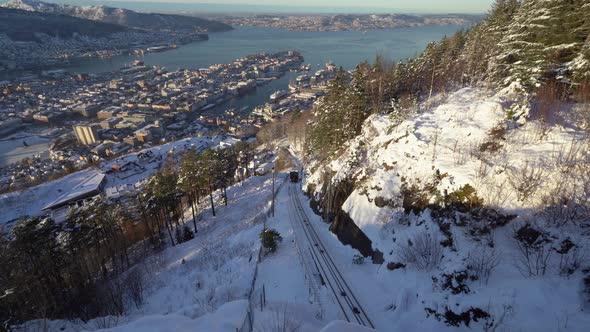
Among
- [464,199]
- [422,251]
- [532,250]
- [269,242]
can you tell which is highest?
[464,199]

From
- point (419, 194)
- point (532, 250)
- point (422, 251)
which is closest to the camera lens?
point (532, 250)

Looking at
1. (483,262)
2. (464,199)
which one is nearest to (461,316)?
(483,262)

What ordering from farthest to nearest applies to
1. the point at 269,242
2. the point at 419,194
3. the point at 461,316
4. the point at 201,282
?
the point at 269,242, the point at 201,282, the point at 419,194, the point at 461,316

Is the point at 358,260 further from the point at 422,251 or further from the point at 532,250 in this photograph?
the point at 532,250

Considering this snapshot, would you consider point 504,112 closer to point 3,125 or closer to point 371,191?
point 371,191

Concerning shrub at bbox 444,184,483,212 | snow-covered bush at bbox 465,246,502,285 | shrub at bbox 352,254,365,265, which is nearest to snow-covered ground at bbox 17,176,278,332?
shrub at bbox 352,254,365,265

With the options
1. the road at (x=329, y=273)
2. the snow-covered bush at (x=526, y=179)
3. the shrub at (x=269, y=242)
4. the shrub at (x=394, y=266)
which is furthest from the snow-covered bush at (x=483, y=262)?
the shrub at (x=269, y=242)

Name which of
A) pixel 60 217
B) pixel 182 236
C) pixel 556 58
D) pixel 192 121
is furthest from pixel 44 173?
pixel 556 58
